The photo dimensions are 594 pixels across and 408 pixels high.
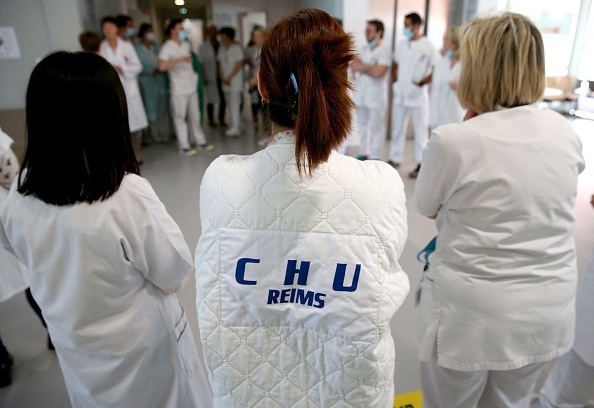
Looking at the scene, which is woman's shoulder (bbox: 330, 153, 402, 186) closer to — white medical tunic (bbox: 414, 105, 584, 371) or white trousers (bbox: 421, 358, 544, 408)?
white medical tunic (bbox: 414, 105, 584, 371)

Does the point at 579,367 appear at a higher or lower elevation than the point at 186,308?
higher

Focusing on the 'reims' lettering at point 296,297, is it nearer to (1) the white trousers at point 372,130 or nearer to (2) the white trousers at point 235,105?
(1) the white trousers at point 372,130

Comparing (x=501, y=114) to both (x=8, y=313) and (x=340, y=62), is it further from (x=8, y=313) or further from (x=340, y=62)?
(x=8, y=313)

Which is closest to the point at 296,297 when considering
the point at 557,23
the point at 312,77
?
the point at 312,77

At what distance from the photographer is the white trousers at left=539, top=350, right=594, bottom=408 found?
149 cm

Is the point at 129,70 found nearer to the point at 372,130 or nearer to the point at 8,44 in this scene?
the point at 8,44

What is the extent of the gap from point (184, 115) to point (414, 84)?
2878mm

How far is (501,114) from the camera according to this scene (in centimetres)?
102

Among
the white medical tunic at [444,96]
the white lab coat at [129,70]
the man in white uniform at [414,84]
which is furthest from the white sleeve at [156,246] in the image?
the white lab coat at [129,70]

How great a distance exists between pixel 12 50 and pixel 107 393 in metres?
4.95

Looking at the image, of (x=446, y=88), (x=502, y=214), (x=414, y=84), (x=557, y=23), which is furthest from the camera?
(x=557, y=23)

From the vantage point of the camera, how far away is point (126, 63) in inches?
181

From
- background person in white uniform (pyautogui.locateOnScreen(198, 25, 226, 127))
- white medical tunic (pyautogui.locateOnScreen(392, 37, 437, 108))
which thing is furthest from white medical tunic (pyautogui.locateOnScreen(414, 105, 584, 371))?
background person in white uniform (pyautogui.locateOnScreen(198, 25, 226, 127))

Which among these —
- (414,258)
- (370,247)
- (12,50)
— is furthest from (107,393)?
(12,50)
